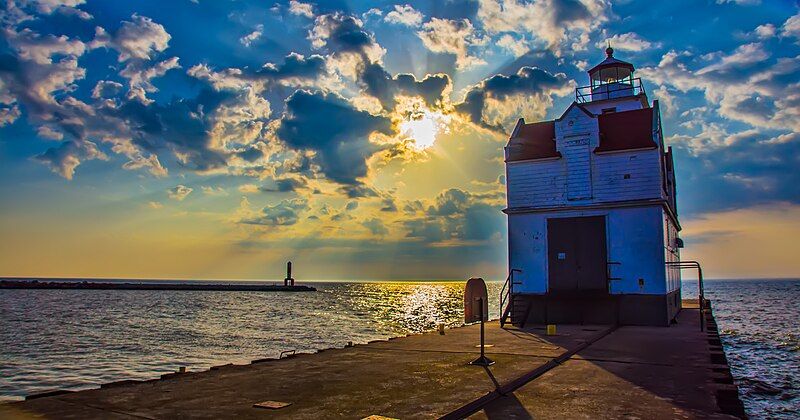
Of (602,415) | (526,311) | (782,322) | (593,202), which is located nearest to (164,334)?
(526,311)

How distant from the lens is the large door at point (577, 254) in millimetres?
24734

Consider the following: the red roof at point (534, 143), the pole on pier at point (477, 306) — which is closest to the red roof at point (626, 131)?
the red roof at point (534, 143)

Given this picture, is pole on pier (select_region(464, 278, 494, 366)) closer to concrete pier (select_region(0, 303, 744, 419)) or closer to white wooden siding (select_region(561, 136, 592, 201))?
concrete pier (select_region(0, 303, 744, 419))

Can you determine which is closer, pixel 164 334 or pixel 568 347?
pixel 568 347

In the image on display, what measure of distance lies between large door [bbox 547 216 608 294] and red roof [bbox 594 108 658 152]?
11.8 ft

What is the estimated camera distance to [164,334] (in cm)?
4138

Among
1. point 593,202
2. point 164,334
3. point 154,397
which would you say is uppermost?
point 593,202

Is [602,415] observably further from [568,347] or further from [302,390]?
[568,347]

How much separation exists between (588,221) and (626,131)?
474 centimetres

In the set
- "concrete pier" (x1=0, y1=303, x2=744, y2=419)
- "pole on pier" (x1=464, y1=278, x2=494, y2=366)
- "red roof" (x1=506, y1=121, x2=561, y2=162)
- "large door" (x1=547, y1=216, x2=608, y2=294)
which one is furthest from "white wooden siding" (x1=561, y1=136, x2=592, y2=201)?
"pole on pier" (x1=464, y1=278, x2=494, y2=366)

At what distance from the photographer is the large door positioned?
2473cm

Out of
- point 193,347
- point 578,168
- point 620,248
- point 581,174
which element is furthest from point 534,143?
point 193,347

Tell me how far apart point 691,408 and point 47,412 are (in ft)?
34.9

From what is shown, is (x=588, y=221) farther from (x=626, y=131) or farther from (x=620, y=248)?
(x=626, y=131)
